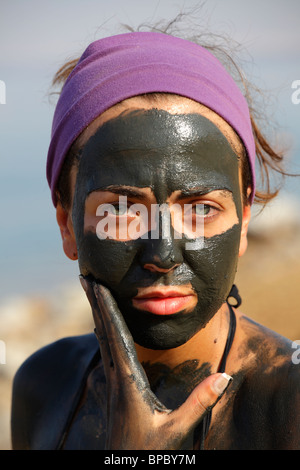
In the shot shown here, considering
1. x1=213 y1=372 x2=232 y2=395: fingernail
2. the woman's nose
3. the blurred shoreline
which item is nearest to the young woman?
the woman's nose

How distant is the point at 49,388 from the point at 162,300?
140 cm

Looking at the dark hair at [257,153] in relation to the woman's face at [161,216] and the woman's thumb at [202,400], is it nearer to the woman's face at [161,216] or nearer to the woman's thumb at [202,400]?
the woman's face at [161,216]

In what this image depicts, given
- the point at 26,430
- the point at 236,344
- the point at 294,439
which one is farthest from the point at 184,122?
the point at 26,430

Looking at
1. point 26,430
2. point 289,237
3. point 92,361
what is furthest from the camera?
point 289,237

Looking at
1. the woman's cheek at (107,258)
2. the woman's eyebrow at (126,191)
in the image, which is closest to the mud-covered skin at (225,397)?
the woman's cheek at (107,258)

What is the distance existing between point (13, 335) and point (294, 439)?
8.16 m

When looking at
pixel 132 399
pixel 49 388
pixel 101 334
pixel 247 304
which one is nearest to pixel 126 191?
pixel 101 334

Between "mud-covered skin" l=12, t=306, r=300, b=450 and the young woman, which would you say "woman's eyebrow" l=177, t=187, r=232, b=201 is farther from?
"mud-covered skin" l=12, t=306, r=300, b=450

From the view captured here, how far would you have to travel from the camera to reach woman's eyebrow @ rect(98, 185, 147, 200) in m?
2.79

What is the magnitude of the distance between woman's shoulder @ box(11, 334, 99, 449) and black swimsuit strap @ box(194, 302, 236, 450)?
858 millimetres

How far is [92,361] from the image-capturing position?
3680 millimetres

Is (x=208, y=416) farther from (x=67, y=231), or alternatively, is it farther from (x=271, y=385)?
(x=67, y=231)

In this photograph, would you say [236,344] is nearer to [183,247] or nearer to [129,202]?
[183,247]

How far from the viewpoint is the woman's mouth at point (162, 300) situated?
2740 mm
